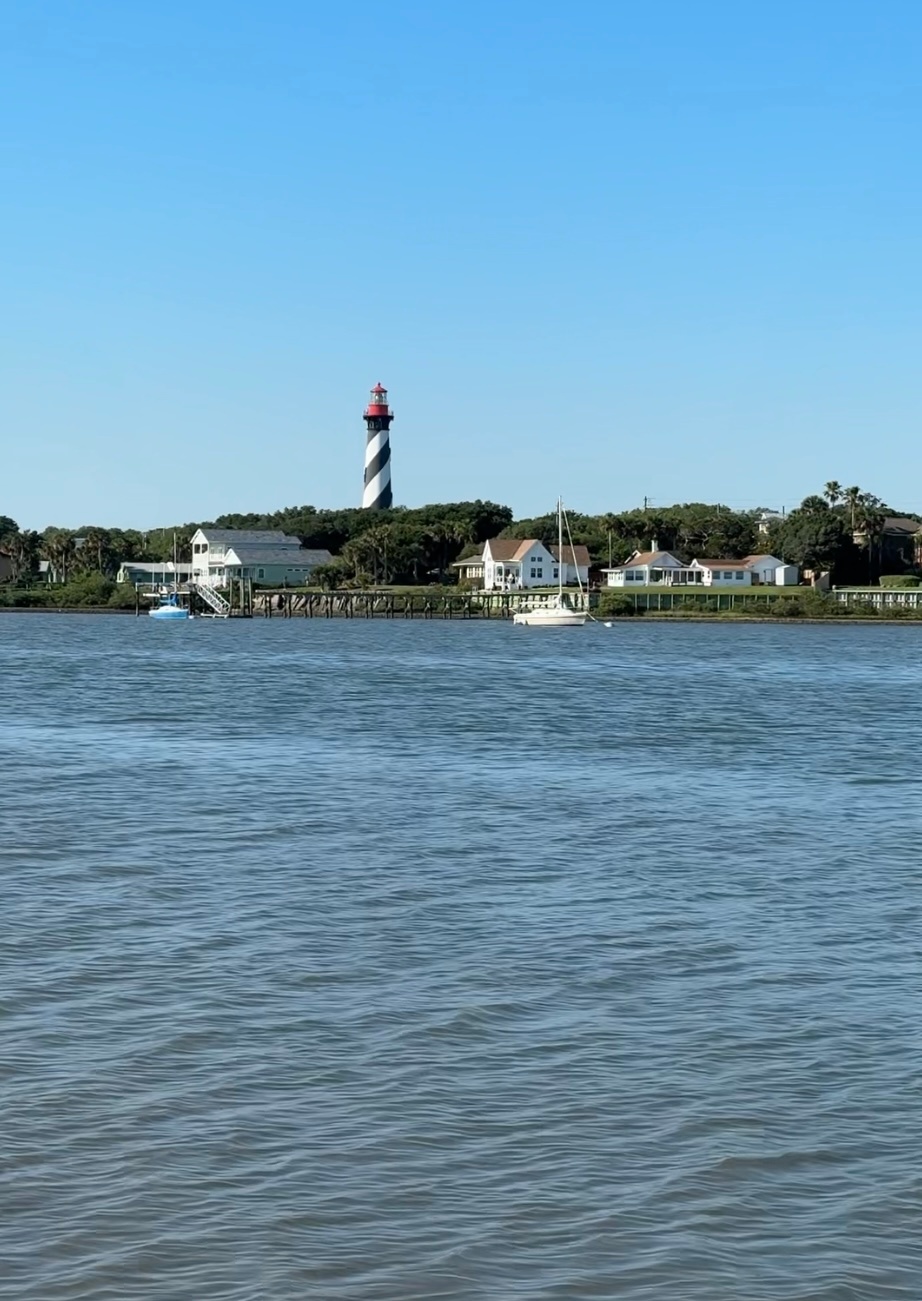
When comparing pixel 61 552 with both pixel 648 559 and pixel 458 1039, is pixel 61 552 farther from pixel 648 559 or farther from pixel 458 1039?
pixel 458 1039

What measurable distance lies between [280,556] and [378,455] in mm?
19389

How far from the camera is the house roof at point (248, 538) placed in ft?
579

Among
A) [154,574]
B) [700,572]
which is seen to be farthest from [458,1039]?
[154,574]

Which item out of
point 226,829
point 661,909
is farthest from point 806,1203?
point 226,829

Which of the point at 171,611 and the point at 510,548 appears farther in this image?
the point at 510,548

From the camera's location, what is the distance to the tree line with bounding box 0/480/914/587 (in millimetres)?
167250

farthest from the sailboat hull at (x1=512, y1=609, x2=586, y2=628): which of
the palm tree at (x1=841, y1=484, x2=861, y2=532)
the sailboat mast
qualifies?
the palm tree at (x1=841, y1=484, x2=861, y2=532)

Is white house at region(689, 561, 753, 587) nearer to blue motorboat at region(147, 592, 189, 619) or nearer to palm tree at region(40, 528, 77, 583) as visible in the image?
blue motorboat at region(147, 592, 189, 619)

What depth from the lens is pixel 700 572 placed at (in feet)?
548

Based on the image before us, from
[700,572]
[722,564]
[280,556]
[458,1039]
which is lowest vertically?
[458,1039]

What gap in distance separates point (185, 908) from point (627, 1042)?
5779mm

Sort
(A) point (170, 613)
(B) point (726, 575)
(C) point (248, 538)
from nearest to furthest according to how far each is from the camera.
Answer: (A) point (170, 613) → (B) point (726, 575) → (C) point (248, 538)

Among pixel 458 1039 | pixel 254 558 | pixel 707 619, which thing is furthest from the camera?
pixel 254 558

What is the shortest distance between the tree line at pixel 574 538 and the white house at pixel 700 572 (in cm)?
273
